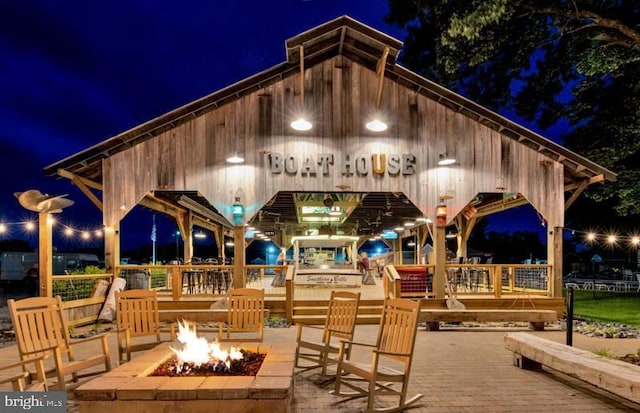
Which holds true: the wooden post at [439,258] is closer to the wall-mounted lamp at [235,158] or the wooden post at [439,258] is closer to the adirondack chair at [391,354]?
the wall-mounted lamp at [235,158]

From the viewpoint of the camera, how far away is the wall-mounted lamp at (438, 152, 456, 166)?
10805 mm

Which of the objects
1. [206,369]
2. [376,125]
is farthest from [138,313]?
[376,125]

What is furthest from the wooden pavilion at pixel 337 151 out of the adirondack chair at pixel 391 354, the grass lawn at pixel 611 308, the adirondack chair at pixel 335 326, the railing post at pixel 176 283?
the adirondack chair at pixel 391 354

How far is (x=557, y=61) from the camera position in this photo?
17125 millimetres

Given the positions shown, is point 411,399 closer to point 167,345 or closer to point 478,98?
point 167,345

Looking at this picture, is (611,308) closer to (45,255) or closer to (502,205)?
(502,205)

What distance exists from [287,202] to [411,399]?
10427 millimetres

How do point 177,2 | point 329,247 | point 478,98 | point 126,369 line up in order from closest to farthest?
1. point 126,369
2. point 329,247
3. point 478,98
4. point 177,2

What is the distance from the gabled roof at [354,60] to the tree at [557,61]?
6.22ft

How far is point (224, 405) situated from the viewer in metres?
3.51

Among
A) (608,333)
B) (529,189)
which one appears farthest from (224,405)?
(529,189)

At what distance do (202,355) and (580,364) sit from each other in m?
3.95

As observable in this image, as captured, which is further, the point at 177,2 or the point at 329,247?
the point at 177,2

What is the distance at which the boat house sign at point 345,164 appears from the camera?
35.0ft
